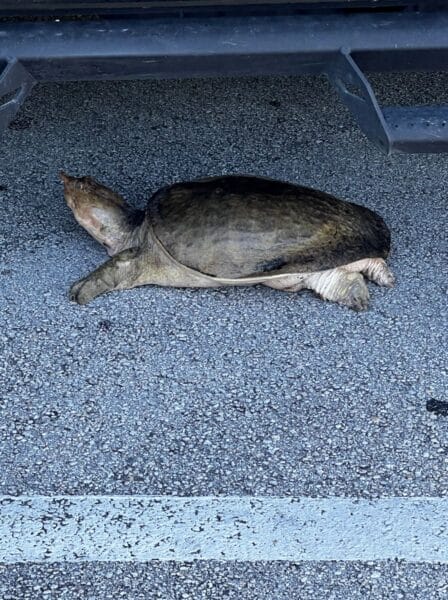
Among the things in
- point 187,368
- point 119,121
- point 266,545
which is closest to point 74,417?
point 187,368

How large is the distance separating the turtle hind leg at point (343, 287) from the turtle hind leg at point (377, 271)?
0.07m

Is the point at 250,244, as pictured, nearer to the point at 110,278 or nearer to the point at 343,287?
the point at 343,287

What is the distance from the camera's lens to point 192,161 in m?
3.57

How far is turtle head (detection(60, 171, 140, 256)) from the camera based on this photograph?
3.02m

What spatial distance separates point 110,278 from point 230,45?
0.80 m

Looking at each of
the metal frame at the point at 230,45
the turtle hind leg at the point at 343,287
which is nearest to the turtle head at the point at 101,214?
the metal frame at the point at 230,45

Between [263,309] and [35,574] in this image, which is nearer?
[35,574]

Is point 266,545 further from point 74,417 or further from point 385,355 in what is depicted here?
point 385,355

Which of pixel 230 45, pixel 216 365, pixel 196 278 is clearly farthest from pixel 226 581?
pixel 230 45

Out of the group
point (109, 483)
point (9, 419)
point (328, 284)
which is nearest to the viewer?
point (109, 483)

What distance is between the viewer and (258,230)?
110 inches

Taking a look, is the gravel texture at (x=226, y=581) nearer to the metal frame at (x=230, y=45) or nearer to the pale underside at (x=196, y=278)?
the pale underside at (x=196, y=278)

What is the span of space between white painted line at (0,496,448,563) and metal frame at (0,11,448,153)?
3.36ft

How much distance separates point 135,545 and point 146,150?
2.00 metres
